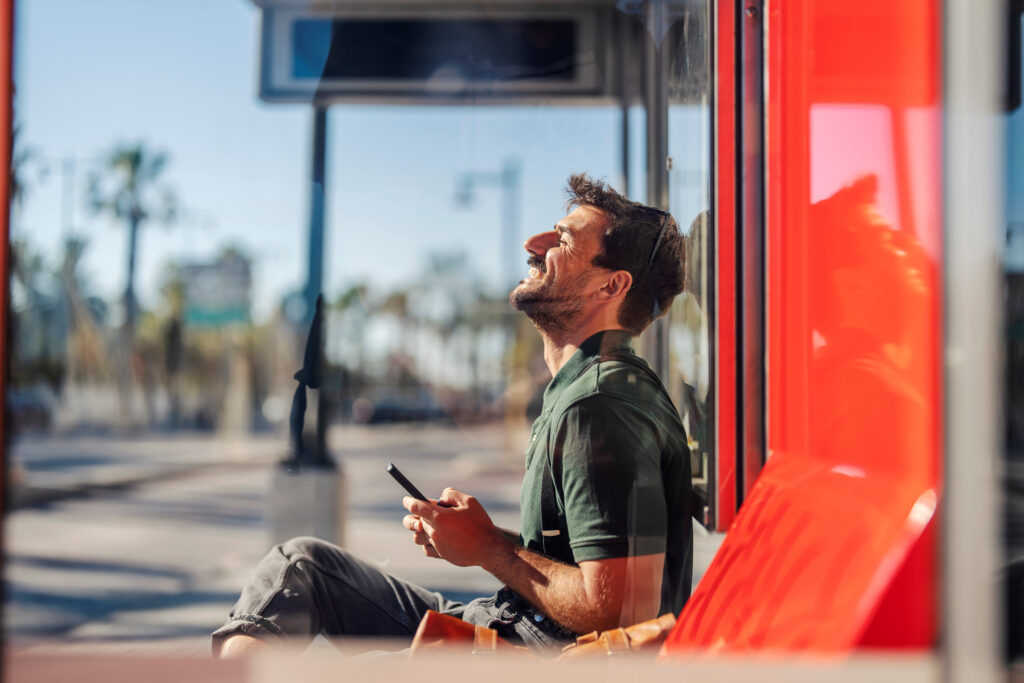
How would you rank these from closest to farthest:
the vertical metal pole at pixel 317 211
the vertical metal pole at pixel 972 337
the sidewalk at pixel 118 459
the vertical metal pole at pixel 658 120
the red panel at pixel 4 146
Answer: the vertical metal pole at pixel 972 337
the red panel at pixel 4 146
the sidewalk at pixel 118 459
the vertical metal pole at pixel 658 120
the vertical metal pole at pixel 317 211

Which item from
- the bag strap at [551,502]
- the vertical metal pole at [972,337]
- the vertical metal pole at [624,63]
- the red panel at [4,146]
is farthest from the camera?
the vertical metal pole at [624,63]

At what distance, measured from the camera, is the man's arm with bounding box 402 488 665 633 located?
4.09 feet

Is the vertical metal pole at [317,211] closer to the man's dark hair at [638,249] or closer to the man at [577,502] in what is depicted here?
the man at [577,502]

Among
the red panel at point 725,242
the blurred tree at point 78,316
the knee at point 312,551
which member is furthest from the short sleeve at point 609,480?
the blurred tree at point 78,316

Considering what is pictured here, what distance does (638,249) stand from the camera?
1.39m

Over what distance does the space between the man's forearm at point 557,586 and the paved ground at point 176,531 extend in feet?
0.27

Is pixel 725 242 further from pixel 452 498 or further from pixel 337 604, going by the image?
pixel 337 604

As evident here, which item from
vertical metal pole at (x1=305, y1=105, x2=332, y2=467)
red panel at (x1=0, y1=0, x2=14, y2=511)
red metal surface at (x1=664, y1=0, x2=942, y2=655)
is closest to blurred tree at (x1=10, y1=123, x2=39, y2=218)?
red panel at (x1=0, y1=0, x2=14, y2=511)

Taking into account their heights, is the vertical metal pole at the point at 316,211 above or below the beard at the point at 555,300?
above

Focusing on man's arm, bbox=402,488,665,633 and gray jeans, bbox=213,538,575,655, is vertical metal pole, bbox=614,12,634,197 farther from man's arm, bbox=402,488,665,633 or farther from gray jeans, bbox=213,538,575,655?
gray jeans, bbox=213,538,575,655

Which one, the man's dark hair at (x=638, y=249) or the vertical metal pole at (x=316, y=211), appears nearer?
the man's dark hair at (x=638, y=249)

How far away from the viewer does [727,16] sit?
4.79 ft

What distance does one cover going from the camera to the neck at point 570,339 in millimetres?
1382

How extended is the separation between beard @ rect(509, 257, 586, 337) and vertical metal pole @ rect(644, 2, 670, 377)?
0.25 meters
